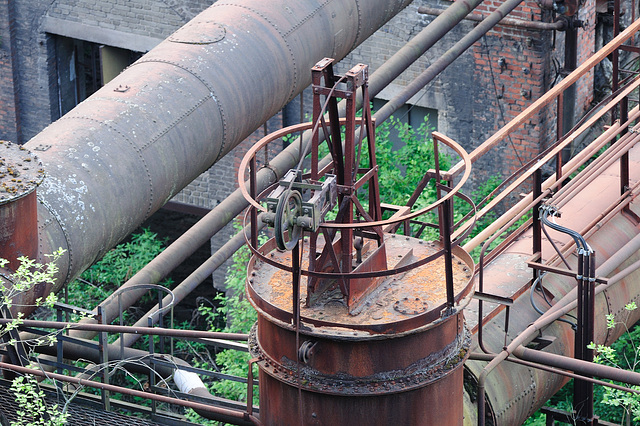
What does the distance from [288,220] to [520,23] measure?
6981 mm

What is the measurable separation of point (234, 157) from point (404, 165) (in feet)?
8.52

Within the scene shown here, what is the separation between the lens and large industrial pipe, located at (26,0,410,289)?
6520mm

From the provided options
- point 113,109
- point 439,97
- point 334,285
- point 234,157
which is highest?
point 113,109

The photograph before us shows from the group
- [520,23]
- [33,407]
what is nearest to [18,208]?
[33,407]

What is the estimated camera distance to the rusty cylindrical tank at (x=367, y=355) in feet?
16.2

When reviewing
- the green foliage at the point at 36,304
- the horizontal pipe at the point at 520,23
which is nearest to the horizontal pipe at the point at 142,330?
the green foliage at the point at 36,304

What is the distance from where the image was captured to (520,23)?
35.6 ft

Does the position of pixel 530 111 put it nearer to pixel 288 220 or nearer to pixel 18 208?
pixel 288 220

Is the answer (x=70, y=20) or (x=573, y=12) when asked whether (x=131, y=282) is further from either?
(x=70, y=20)

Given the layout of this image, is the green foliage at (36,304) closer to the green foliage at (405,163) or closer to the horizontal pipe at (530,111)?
the horizontal pipe at (530,111)

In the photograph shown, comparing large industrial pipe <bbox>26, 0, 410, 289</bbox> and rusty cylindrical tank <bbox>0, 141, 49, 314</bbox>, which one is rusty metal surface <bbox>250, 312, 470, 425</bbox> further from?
large industrial pipe <bbox>26, 0, 410, 289</bbox>

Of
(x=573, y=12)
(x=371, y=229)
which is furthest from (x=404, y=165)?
(x=371, y=229)

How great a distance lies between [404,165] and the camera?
11.5m

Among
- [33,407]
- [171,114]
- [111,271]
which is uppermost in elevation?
[171,114]
